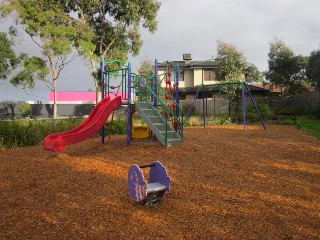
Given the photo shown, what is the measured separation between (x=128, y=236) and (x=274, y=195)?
243 cm

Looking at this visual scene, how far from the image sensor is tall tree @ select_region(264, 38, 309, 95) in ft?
86.6

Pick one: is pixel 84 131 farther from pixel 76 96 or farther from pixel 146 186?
pixel 76 96

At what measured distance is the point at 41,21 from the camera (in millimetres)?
24969

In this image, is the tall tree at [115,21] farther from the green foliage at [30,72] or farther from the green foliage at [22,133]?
the green foliage at [22,133]

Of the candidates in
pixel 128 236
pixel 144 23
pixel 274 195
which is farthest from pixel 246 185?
pixel 144 23

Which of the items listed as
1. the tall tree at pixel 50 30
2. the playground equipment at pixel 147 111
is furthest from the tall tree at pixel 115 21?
the playground equipment at pixel 147 111

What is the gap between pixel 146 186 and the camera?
4203 millimetres

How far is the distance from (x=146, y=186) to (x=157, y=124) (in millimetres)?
4587

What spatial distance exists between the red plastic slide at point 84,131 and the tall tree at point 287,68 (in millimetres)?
21163

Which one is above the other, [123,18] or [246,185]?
[123,18]

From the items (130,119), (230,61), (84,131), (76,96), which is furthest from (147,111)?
(76,96)

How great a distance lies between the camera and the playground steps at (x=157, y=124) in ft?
27.9

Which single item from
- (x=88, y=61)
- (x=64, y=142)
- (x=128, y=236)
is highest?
(x=88, y=61)

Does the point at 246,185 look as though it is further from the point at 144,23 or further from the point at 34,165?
the point at 144,23
